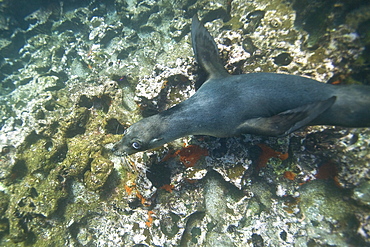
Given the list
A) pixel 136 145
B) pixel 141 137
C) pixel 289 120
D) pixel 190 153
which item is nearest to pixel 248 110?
A: pixel 289 120

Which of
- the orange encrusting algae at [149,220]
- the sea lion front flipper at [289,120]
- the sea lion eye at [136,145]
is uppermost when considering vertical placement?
the sea lion eye at [136,145]

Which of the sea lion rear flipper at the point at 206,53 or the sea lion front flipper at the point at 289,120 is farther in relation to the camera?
the sea lion rear flipper at the point at 206,53

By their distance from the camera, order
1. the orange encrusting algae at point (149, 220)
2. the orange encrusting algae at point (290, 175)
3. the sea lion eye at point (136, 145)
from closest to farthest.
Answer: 1. the sea lion eye at point (136, 145)
2. the orange encrusting algae at point (290, 175)
3. the orange encrusting algae at point (149, 220)

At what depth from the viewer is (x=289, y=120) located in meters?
2.28

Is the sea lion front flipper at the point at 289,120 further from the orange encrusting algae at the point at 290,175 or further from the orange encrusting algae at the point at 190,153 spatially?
the orange encrusting algae at the point at 290,175

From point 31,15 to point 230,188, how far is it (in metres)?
12.9

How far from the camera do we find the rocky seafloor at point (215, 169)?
3082 mm

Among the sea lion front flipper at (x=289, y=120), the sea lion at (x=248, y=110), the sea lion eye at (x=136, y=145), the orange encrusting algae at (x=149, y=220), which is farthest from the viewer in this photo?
the orange encrusting algae at (x=149, y=220)

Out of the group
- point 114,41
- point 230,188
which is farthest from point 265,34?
point 114,41

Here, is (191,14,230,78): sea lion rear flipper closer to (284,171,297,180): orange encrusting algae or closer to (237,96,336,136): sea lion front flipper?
(237,96,336,136): sea lion front flipper

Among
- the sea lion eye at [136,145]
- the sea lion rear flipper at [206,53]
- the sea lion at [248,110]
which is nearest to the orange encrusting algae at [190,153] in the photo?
the sea lion at [248,110]

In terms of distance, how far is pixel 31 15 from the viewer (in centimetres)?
984

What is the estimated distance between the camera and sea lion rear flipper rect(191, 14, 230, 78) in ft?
11.4

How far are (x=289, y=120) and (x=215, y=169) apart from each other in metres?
1.87
